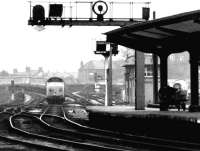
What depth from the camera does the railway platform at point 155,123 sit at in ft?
40.3

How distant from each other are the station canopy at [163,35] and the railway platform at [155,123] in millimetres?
2884

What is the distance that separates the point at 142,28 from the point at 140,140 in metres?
3.96

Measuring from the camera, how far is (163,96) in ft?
58.4

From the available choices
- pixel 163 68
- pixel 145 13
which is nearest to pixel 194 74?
pixel 163 68

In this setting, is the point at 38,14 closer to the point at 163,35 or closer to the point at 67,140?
the point at 163,35

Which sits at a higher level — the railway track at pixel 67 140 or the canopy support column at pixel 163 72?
the canopy support column at pixel 163 72

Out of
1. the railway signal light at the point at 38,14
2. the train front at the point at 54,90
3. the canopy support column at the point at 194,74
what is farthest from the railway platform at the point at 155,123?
the train front at the point at 54,90

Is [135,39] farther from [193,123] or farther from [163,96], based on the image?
[193,123]

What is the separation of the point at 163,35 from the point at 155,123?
12.5 ft

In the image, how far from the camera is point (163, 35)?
15703 mm

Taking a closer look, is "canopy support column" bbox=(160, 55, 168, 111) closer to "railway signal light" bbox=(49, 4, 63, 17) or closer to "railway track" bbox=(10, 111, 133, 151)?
"railway track" bbox=(10, 111, 133, 151)

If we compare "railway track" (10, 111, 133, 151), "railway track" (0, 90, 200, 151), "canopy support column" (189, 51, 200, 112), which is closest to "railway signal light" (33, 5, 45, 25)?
"railway track" (10, 111, 133, 151)

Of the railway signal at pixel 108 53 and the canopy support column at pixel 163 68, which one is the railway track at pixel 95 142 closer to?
the canopy support column at pixel 163 68

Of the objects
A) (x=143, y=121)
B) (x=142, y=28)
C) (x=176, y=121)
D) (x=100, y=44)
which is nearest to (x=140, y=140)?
(x=176, y=121)
